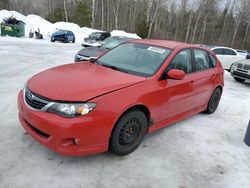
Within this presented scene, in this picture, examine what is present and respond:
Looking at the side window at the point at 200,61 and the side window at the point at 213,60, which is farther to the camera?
the side window at the point at 213,60

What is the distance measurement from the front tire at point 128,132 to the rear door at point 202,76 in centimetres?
155

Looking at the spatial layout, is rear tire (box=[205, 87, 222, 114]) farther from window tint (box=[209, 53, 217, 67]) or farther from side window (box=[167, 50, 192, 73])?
side window (box=[167, 50, 192, 73])

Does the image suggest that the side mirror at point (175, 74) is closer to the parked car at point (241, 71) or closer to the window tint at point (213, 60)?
the window tint at point (213, 60)

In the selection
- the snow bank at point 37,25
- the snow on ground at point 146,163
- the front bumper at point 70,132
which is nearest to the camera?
the front bumper at point 70,132

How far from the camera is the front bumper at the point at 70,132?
2.91 m

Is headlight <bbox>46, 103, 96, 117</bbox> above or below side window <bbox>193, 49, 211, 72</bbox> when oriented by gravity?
below

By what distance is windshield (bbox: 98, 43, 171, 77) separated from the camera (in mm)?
3988

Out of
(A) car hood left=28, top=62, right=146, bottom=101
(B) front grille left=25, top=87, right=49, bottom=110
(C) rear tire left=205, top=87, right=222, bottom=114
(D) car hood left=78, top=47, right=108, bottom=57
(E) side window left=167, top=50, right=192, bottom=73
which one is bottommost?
(C) rear tire left=205, top=87, right=222, bottom=114

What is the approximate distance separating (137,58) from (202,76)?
1.42m

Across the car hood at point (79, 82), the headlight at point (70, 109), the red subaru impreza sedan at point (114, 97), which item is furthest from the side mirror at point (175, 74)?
the headlight at point (70, 109)

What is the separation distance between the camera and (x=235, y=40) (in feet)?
161

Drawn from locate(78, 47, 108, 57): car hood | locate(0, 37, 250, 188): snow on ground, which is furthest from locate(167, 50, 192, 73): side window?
locate(78, 47, 108, 57): car hood

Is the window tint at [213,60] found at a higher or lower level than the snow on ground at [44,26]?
higher

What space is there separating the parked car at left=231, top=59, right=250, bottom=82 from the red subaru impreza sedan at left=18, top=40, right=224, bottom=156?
6379 millimetres
